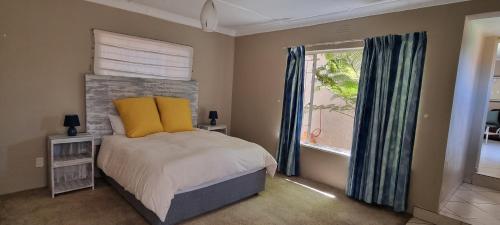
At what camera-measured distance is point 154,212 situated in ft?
6.90

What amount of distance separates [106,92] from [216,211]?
204cm

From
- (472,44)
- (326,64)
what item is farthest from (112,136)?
(472,44)

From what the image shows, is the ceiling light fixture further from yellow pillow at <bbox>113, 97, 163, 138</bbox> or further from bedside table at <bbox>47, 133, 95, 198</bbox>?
bedside table at <bbox>47, 133, 95, 198</bbox>

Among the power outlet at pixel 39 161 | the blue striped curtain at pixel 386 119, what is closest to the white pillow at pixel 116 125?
the power outlet at pixel 39 161

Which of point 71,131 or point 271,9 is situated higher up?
point 271,9

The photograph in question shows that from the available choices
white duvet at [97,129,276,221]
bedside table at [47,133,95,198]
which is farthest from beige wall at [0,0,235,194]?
white duvet at [97,129,276,221]

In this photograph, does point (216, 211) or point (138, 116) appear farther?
point (138, 116)

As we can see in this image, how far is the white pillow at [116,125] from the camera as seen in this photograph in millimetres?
3246

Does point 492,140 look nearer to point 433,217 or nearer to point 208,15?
point 433,217

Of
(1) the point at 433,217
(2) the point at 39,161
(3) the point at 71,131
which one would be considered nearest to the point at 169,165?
(3) the point at 71,131

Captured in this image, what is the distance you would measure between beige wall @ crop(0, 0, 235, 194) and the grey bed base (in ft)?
3.02

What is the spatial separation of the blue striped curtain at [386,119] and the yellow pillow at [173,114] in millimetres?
2240

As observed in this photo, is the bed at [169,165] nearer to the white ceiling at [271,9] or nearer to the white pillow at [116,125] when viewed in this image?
the white pillow at [116,125]

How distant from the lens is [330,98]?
3.81 meters
